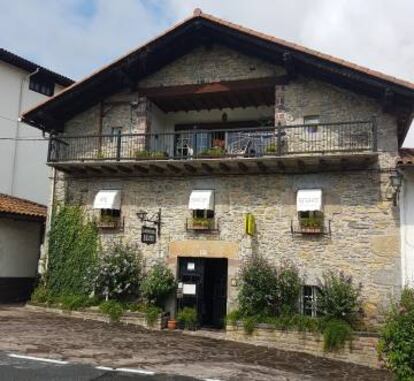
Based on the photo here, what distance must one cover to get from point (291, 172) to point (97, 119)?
7285mm

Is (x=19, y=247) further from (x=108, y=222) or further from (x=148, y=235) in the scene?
(x=148, y=235)

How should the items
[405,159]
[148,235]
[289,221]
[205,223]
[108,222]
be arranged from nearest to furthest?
[405,159] → [289,221] → [205,223] → [148,235] → [108,222]

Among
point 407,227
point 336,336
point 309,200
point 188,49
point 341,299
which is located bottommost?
point 336,336

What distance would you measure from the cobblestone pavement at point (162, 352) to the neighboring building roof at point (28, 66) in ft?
38.8

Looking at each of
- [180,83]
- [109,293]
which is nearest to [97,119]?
[180,83]

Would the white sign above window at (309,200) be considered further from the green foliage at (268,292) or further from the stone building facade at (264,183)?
the green foliage at (268,292)

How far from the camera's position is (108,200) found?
1733 centimetres

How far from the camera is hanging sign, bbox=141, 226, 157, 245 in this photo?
16761mm

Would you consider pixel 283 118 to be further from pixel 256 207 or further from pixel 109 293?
pixel 109 293

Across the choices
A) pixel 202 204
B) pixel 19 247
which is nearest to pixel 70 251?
pixel 19 247

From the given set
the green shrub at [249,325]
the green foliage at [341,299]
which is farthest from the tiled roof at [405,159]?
the green shrub at [249,325]

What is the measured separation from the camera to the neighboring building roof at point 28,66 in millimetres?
22391

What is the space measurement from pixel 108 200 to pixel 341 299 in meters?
7.89

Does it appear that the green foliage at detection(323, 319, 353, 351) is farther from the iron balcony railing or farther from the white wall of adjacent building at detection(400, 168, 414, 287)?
the iron balcony railing
